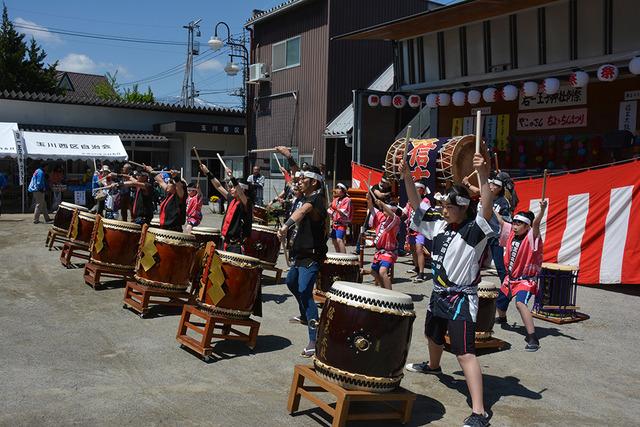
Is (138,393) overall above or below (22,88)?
below

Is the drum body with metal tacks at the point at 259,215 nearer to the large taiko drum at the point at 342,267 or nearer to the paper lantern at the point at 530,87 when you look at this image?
the large taiko drum at the point at 342,267

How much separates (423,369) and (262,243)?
15.1 feet

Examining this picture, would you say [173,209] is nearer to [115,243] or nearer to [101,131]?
[115,243]

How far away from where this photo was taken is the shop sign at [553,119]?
47.5 feet

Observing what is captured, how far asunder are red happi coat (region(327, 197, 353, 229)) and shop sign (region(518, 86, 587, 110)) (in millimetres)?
6773

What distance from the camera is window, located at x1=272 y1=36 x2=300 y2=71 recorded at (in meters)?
21.4

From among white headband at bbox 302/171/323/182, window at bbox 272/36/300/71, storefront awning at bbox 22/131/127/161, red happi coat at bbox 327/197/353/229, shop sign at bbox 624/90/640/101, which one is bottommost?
red happi coat at bbox 327/197/353/229

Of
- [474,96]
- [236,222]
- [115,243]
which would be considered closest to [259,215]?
[115,243]

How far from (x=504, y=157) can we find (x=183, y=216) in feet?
34.1

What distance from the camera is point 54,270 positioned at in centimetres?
1013

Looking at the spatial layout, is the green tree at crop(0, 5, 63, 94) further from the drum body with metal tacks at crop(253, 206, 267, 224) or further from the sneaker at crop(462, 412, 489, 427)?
the sneaker at crop(462, 412, 489, 427)

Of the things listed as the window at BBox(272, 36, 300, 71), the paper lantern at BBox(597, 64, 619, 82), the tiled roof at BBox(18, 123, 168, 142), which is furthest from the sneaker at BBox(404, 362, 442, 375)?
the tiled roof at BBox(18, 123, 168, 142)

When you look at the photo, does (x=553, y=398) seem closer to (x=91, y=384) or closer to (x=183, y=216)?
(x=91, y=384)

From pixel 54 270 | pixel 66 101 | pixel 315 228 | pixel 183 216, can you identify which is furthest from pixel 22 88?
pixel 315 228
